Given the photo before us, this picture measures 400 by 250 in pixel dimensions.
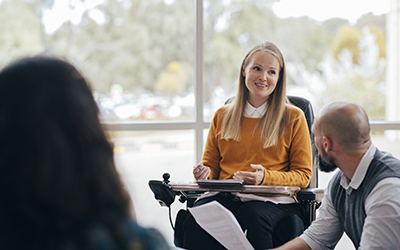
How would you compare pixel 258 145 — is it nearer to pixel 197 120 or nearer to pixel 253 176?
pixel 253 176

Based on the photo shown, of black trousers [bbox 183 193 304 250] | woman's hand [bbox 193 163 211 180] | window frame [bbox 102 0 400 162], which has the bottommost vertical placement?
black trousers [bbox 183 193 304 250]

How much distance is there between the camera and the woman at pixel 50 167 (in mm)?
610

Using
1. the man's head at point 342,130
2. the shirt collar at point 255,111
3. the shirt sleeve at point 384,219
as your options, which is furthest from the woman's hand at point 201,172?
the shirt sleeve at point 384,219

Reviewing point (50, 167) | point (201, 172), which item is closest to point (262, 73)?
point (201, 172)

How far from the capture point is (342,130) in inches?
54.2

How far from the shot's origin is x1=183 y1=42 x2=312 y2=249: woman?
70.5 inches

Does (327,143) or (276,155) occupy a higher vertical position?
(327,143)

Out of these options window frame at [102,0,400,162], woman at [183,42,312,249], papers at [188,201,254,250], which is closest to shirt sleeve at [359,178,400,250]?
papers at [188,201,254,250]

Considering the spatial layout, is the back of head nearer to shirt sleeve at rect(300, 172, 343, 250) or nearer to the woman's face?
shirt sleeve at rect(300, 172, 343, 250)

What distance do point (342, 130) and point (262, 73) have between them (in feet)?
2.49

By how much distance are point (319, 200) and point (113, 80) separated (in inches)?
78.5

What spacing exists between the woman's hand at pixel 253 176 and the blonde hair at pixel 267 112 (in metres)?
0.17

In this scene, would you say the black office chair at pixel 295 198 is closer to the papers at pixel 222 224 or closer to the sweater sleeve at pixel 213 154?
the sweater sleeve at pixel 213 154

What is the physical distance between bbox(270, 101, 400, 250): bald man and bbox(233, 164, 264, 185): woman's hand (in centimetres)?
33
